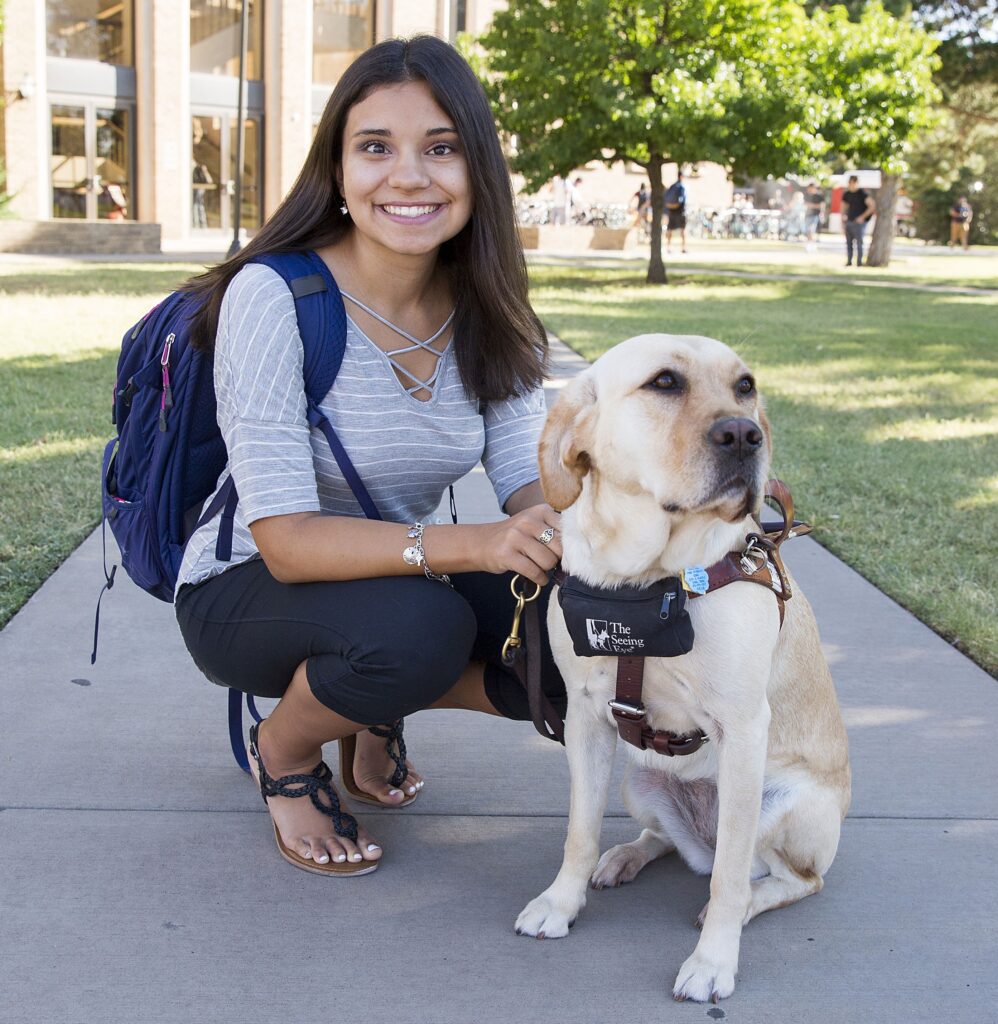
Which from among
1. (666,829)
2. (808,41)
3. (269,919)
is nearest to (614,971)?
(666,829)

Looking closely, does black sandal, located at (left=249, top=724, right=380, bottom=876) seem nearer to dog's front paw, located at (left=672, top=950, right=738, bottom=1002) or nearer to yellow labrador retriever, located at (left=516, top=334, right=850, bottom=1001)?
yellow labrador retriever, located at (left=516, top=334, right=850, bottom=1001)

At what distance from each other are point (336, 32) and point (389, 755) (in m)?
31.7

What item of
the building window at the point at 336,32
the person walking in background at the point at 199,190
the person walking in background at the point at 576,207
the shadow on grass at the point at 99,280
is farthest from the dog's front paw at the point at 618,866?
the person walking in background at the point at 576,207

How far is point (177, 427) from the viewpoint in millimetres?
3029

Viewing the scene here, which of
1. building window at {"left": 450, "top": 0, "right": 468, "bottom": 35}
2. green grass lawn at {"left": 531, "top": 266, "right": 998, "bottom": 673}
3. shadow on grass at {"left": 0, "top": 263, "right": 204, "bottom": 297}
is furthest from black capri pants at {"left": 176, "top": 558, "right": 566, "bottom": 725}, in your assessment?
building window at {"left": 450, "top": 0, "right": 468, "bottom": 35}

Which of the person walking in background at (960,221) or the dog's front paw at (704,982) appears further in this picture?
the person walking in background at (960,221)

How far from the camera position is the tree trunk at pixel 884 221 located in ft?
89.5

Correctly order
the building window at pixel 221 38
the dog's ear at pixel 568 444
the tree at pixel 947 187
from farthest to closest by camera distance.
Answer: the tree at pixel 947 187, the building window at pixel 221 38, the dog's ear at pixel 568 444

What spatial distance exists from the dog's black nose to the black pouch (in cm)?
33

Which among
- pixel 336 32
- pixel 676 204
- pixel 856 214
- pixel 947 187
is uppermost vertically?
pixel 336 32

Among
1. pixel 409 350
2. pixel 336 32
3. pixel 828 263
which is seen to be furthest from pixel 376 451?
pixel 336 32

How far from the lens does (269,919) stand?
274 cm

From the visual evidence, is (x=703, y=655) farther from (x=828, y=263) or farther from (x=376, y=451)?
(x=828, y=263)

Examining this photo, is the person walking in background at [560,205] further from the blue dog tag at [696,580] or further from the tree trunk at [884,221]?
the blue dog tag at [696,580]
